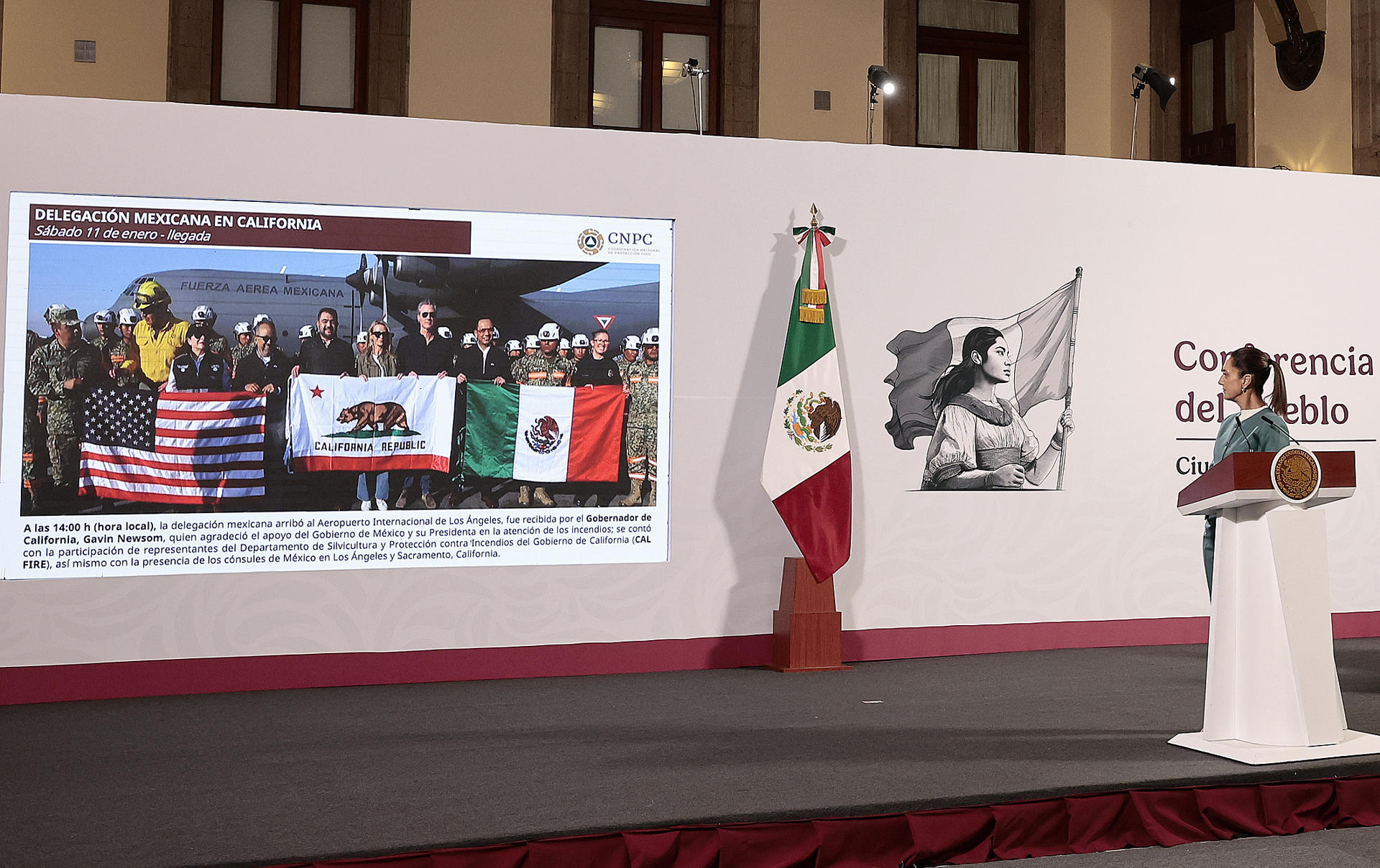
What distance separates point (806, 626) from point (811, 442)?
86cm

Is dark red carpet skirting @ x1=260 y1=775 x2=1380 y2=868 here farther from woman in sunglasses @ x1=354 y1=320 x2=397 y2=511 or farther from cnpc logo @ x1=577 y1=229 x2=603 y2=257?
cnpc logo @ x1=577 y1=229 x2=603 y2=257

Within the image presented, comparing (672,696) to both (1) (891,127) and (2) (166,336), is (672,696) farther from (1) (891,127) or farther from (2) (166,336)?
(1) (891,127)

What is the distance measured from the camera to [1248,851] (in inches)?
133

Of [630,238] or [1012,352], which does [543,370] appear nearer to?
[630,238]

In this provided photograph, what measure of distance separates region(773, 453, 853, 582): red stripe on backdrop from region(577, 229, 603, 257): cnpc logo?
1437 mm

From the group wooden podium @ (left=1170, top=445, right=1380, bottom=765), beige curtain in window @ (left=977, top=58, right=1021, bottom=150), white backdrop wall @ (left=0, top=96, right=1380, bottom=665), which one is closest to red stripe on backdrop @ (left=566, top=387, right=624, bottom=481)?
white backdrop wall @ (left=0, top=96, right=1380, bottom=665)

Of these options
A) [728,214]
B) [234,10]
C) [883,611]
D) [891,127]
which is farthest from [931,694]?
[234,10]

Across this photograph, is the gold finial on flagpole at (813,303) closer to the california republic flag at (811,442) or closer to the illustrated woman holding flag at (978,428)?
the california republic flag at (811,442)

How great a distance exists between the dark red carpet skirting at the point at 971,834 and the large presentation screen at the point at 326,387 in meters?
2.49

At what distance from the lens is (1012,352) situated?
237 inches

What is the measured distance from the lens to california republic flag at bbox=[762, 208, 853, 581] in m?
5.51

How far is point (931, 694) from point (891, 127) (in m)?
6.69

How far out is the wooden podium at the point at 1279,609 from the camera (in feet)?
12.0

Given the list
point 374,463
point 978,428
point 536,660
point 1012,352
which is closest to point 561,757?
point 536,660
